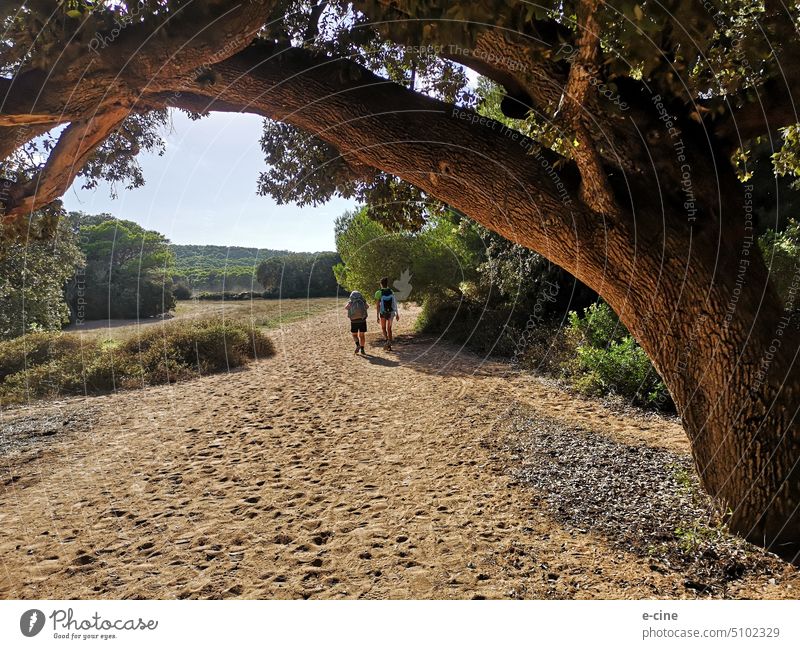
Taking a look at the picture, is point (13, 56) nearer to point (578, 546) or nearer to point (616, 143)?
point (616, 143)

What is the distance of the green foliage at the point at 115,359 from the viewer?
1163 centimetres

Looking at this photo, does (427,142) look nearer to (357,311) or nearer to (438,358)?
(357,311)

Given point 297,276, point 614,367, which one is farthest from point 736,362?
point 297,276

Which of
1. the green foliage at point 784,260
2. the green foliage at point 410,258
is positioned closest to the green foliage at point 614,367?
the green foliage at point 784,260

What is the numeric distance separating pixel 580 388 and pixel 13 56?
9969 mm

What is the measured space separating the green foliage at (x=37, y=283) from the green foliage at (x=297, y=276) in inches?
224

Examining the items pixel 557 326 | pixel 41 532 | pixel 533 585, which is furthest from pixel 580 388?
pixel 41 532

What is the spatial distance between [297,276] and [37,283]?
334 inches

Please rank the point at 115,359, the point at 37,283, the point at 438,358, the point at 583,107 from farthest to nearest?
the point at 438,358 < the point at 37,283 < the point at 115,359 < the point at 583,107

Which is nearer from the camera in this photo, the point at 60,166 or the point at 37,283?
the point at 60,166

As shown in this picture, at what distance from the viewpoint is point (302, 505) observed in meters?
5.32

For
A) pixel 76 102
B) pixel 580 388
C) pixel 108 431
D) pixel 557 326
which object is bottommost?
pixel 108 431

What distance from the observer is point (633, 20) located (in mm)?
2803

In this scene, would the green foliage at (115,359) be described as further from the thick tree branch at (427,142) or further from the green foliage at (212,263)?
the thick tree branch at (427,142)
